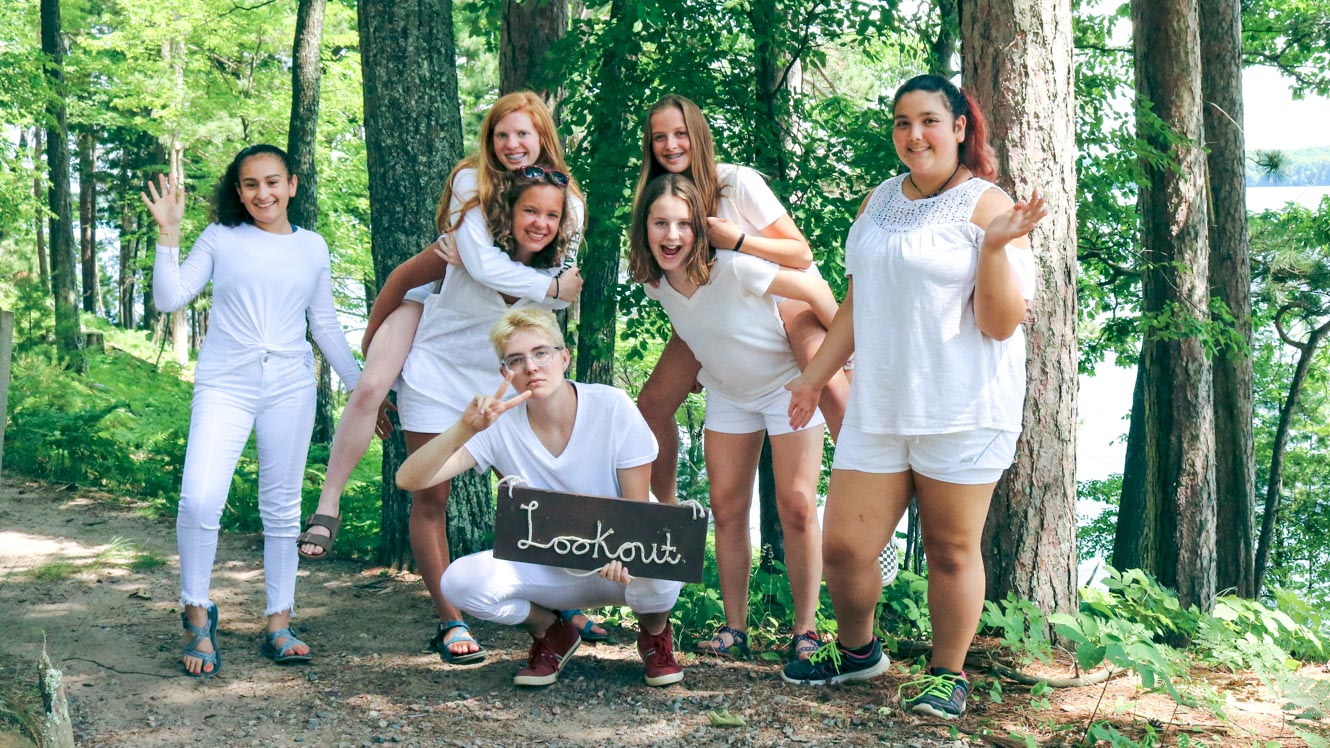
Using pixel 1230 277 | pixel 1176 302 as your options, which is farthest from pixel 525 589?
pixel 1230 277

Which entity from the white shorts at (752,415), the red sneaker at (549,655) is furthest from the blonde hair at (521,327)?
the red sneaker at (549,655)

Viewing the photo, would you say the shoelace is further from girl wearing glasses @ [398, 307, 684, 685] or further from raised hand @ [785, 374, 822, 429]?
raised hand @ [785, 374, 822, 429]

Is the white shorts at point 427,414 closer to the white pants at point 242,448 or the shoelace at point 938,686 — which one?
the white pants at point 242,448

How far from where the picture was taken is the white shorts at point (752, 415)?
4.29 meters

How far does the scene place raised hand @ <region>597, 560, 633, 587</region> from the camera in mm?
3740

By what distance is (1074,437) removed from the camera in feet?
15.2

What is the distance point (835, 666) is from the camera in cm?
414

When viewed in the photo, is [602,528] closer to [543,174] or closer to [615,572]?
[615,572]

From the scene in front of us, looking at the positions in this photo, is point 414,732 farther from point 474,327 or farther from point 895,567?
point 895,567

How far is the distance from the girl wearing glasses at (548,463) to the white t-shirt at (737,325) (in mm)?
438

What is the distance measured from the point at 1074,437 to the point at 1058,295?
620 millimetres

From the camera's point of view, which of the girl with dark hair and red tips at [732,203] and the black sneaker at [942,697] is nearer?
the black sneaker at [942,697]

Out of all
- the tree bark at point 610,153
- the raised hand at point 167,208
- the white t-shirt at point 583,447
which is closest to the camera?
the white t-shirt at point 583,447

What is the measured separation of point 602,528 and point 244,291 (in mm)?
1781
